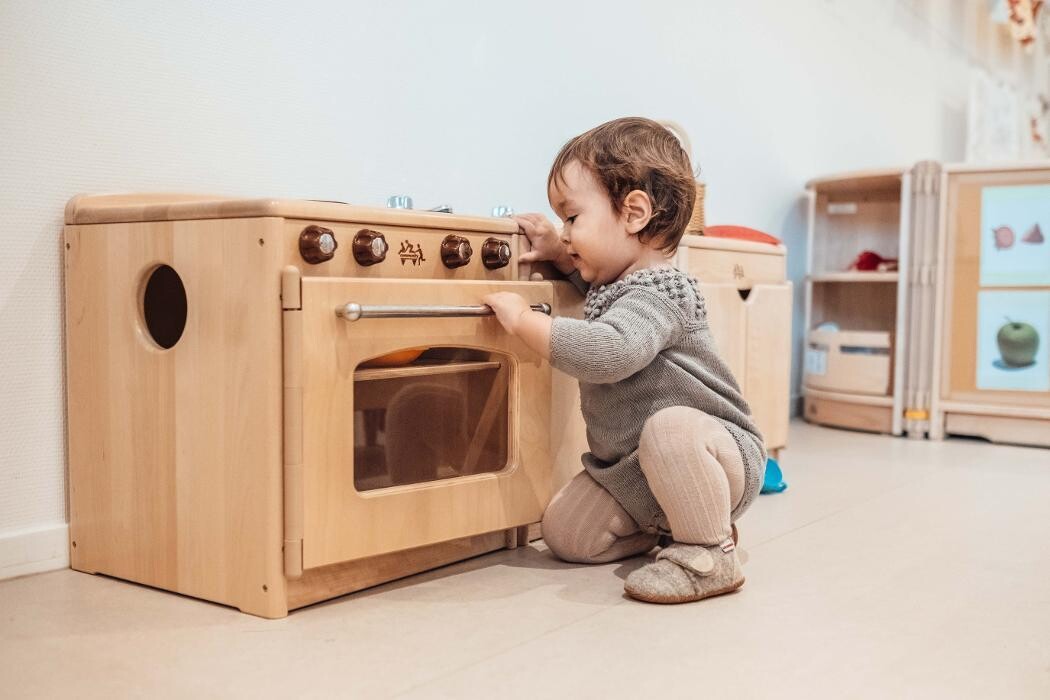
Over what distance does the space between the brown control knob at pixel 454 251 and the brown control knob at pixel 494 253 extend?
0.07 metres

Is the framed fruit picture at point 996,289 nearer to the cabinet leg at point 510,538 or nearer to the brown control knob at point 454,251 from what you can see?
the cabinet leg at point 510,538

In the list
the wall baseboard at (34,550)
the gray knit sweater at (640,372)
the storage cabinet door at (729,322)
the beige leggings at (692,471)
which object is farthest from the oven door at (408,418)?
the storage cabinet door at (729,322)

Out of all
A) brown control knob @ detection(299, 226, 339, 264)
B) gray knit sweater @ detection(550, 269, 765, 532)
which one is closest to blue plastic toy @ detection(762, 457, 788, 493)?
gray knit sweater @ detection(550, 269, 765, 532)

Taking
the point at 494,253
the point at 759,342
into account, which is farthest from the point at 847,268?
the point at 494,253

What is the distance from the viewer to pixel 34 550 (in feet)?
4.80

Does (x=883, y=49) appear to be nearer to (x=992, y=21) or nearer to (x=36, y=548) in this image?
(x=992, y=21)

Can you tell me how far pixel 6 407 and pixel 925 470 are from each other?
1.97 meters

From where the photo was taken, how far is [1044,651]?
1.19 metres

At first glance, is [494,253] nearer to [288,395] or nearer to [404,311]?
[404,311]

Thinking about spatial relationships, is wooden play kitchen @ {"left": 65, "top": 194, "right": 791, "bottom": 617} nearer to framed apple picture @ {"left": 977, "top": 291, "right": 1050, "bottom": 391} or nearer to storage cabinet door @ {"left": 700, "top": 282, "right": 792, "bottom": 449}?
storage cabinet door @ {"left": 700, "top": 282, "right": 792, "bottom": 449}

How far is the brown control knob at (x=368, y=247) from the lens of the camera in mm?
1312

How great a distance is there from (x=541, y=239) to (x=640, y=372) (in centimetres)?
27

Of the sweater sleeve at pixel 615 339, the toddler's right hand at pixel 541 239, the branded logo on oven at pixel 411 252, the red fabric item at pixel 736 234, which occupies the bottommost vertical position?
the sweater sleeve at pixel 615 339

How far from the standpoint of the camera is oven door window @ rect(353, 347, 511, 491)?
4.38ft
